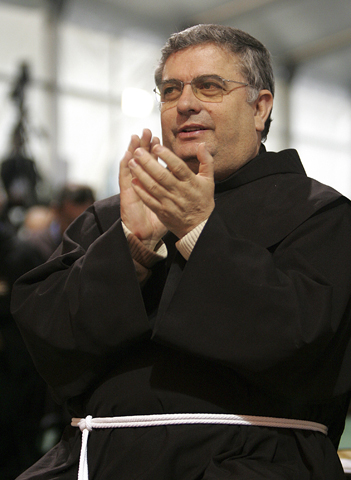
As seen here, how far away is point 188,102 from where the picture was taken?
2041mm

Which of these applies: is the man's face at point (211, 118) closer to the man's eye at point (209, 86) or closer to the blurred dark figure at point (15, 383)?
the man's eye at point (209, 86)

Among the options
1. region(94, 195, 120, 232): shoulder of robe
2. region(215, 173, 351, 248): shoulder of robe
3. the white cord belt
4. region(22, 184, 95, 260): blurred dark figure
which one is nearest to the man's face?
region(215, 173, 351, 248): shoulder of robe

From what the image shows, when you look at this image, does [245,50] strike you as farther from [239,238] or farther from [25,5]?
[25,5]

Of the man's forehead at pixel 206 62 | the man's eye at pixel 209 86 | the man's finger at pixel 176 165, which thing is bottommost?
the man's finger at pixel 176 165

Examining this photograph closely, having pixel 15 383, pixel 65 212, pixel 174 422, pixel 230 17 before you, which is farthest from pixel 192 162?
pixel 230 17

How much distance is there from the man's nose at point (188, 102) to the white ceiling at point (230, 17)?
25.6 feet

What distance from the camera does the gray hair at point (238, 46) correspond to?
210cm

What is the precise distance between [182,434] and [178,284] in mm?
449

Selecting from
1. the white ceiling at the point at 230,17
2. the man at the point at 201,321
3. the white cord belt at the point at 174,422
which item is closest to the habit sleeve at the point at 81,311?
the man at the point at 201,321

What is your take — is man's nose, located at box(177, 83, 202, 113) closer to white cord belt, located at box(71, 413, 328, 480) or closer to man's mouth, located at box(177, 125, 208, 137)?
man's mouth, located at box(177, 125, 208, 137)

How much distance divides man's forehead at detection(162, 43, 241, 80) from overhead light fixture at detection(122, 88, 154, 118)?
28.2ft

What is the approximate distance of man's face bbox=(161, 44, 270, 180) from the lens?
205 cm

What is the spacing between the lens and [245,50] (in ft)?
7.00

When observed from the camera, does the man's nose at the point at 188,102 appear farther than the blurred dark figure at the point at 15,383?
No
